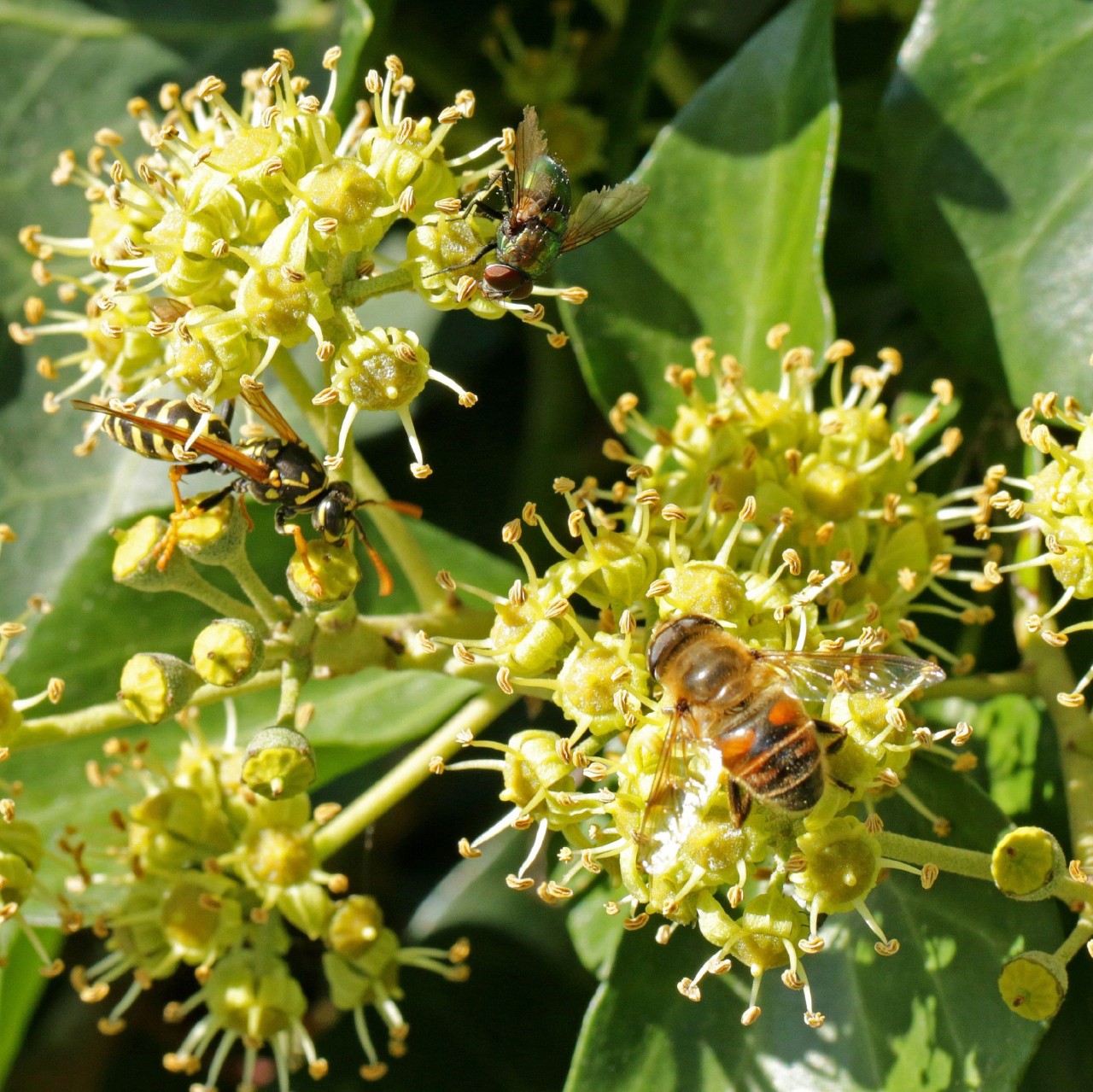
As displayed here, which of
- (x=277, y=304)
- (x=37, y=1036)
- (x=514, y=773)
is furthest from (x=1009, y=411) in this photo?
(x=37, y=1036)

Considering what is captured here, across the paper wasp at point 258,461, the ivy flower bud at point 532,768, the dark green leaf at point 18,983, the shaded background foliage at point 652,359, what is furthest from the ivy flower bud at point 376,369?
the dark green leaf at point 18,983

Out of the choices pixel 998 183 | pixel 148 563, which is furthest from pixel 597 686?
pixel 998 183

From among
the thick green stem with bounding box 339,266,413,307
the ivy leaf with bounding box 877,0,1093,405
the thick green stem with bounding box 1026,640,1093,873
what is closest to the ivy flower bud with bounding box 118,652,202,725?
the thick green stem with bounding box 339,266,413,307

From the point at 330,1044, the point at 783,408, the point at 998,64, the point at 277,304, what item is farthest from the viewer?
the point at 330,1044

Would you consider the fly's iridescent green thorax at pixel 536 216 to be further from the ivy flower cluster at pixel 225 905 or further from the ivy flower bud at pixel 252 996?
the ivy flower bud at pixel 252 996

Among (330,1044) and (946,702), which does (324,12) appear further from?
(330,1044)

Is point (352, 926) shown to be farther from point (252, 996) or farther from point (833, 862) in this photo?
point (833, 862)
